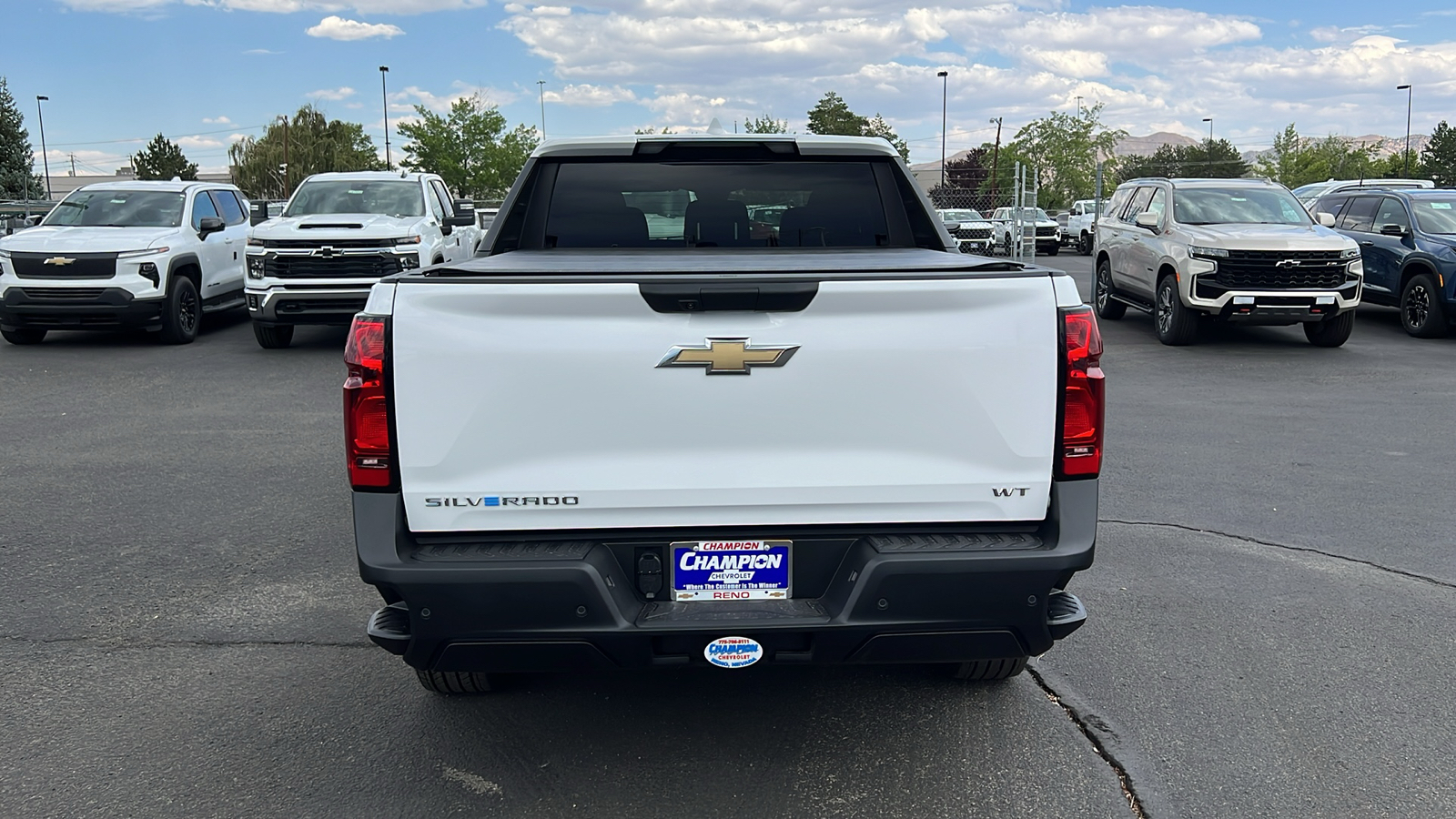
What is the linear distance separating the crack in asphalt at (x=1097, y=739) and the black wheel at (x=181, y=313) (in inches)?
492

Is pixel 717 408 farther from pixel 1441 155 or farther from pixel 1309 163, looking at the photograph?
pixel 1309 163

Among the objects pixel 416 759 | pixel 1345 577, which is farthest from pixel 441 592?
pixel 1345 577

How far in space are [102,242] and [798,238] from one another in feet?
37.5

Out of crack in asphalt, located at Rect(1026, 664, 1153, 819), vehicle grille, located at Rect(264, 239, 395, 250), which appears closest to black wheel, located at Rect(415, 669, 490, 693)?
crack in asphalt, located at Rect(1026, 664, 1153, 819)

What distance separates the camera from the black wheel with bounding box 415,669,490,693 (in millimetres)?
3826

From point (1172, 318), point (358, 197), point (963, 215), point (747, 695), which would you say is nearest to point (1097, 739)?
point (747, 695)

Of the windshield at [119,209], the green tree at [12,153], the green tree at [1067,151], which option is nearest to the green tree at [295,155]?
the green tree at [12,153]

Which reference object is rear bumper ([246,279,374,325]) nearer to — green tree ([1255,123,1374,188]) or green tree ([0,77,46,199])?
green tree ([0,77,46,199])

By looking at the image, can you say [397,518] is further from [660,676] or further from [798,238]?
[798,238]

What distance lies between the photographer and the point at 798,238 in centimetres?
482

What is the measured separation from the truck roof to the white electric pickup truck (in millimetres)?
1544

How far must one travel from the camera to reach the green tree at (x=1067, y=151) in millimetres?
62812

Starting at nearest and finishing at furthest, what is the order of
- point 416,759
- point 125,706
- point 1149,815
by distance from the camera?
1. point 1149,815
2. point 416,759
3. point 125,706

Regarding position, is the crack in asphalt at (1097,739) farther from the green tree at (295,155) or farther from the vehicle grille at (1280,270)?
the green tree at (295,155)
